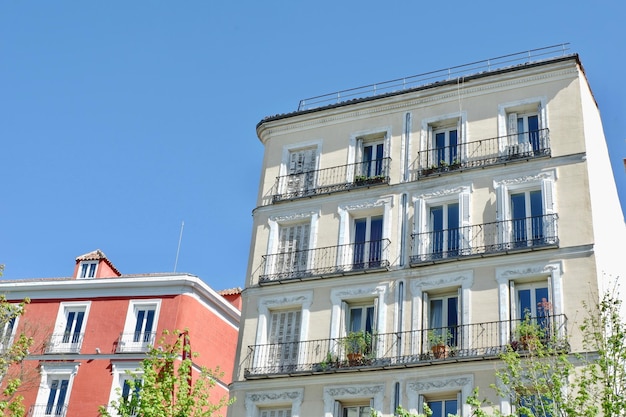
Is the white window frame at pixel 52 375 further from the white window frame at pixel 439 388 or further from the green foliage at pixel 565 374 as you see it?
the green foliage at pixel 565 374

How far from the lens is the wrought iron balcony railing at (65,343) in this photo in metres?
41.2

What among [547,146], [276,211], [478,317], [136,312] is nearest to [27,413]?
[136,312]

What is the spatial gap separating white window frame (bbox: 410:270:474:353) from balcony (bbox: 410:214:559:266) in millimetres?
620

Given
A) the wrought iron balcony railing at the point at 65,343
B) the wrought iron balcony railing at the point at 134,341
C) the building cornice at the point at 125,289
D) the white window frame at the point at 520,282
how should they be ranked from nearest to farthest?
the white window frame at the point at 520,282 < the wrought iron balcony railing at the point at 134,341 < the building cornice at the point at 125,289 < the wrought iron balcony railing at the point at 65,343

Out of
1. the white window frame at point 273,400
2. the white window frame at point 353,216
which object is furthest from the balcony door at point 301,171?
the white window frame at point 273,400

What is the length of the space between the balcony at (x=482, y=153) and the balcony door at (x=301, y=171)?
14.5 ft

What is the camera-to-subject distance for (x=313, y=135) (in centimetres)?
3606

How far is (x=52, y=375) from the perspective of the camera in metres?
40.8

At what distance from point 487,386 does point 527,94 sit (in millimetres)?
11056

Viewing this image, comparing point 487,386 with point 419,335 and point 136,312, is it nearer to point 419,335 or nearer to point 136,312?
point 419,335

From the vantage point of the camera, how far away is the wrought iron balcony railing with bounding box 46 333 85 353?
135 feet

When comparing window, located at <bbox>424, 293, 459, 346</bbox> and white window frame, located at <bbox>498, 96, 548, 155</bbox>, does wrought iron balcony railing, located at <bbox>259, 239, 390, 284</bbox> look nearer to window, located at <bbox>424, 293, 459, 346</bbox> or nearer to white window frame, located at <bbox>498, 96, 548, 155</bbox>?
window, located at <bbox>424, 293, 459, 346</bbox>

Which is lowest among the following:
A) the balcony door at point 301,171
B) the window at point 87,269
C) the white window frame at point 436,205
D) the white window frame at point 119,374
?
the white window frame at point 119,374

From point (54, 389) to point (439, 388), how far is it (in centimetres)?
2024
